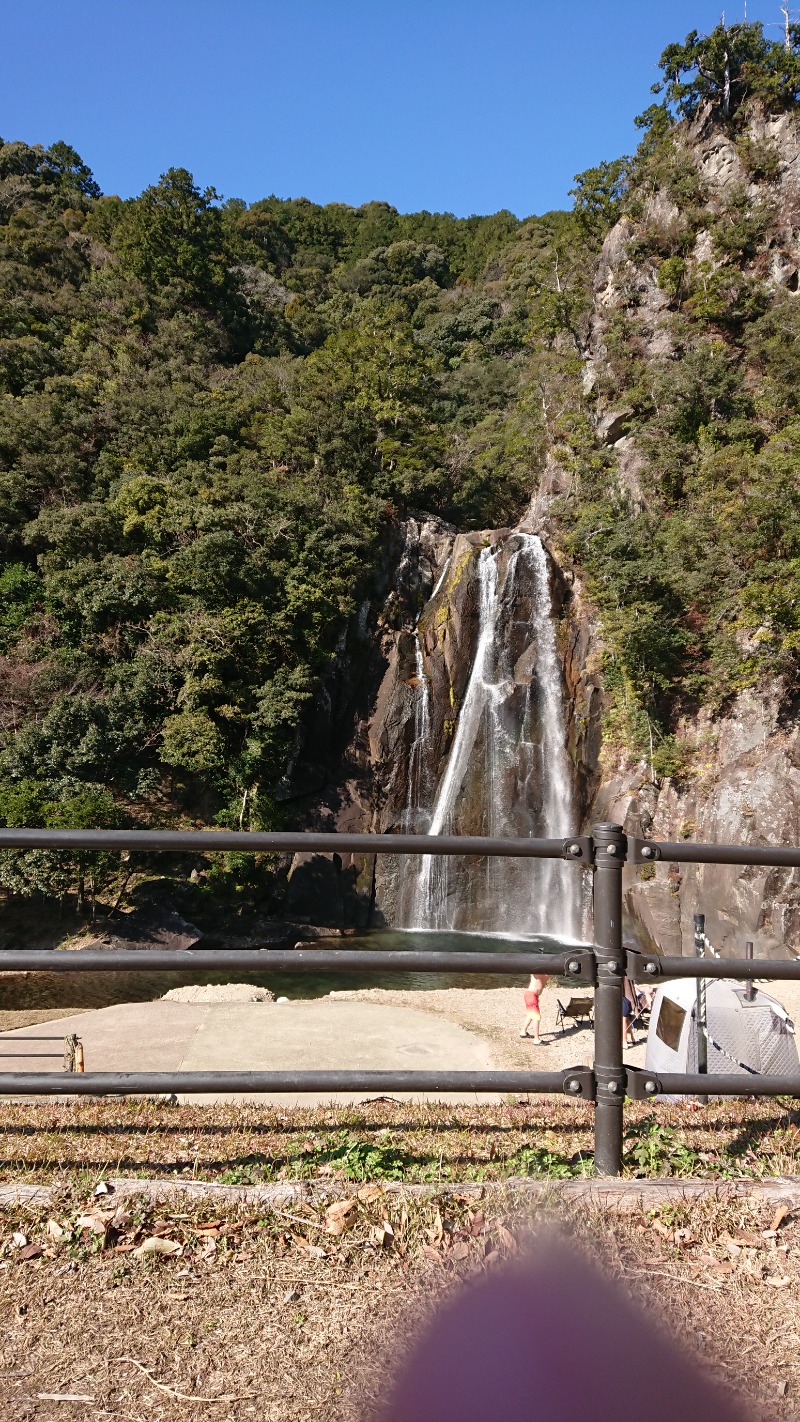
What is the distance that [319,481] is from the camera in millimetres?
25859

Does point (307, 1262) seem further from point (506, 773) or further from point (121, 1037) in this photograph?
point (506, 773)

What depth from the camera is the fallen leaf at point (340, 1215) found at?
2201 mm

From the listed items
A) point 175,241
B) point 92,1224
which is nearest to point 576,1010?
point 92,1224

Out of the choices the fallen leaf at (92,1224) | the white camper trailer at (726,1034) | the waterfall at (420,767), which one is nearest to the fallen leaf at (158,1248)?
the fallen leaf at (92,1224)

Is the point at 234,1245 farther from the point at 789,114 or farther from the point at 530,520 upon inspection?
the point at 789,114

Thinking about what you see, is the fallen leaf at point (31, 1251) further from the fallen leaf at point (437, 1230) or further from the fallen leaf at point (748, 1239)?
the fallen leaf at point (748, 1239)

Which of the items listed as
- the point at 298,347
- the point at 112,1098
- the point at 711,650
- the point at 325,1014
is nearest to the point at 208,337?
the point at 298,347

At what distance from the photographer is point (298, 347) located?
142 ft

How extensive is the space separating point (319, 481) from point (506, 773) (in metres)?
11.8

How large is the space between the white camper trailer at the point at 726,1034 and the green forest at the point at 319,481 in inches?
440

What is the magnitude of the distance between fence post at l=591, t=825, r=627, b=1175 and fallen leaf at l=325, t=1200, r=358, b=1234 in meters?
0.79

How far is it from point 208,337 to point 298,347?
8602mm

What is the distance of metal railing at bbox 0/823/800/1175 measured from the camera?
8.20 ft

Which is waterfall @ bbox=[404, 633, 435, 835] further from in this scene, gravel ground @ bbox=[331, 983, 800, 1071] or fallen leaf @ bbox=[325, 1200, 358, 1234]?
fallen leaf @ bbox=[325, 1200, 358, 1234]
